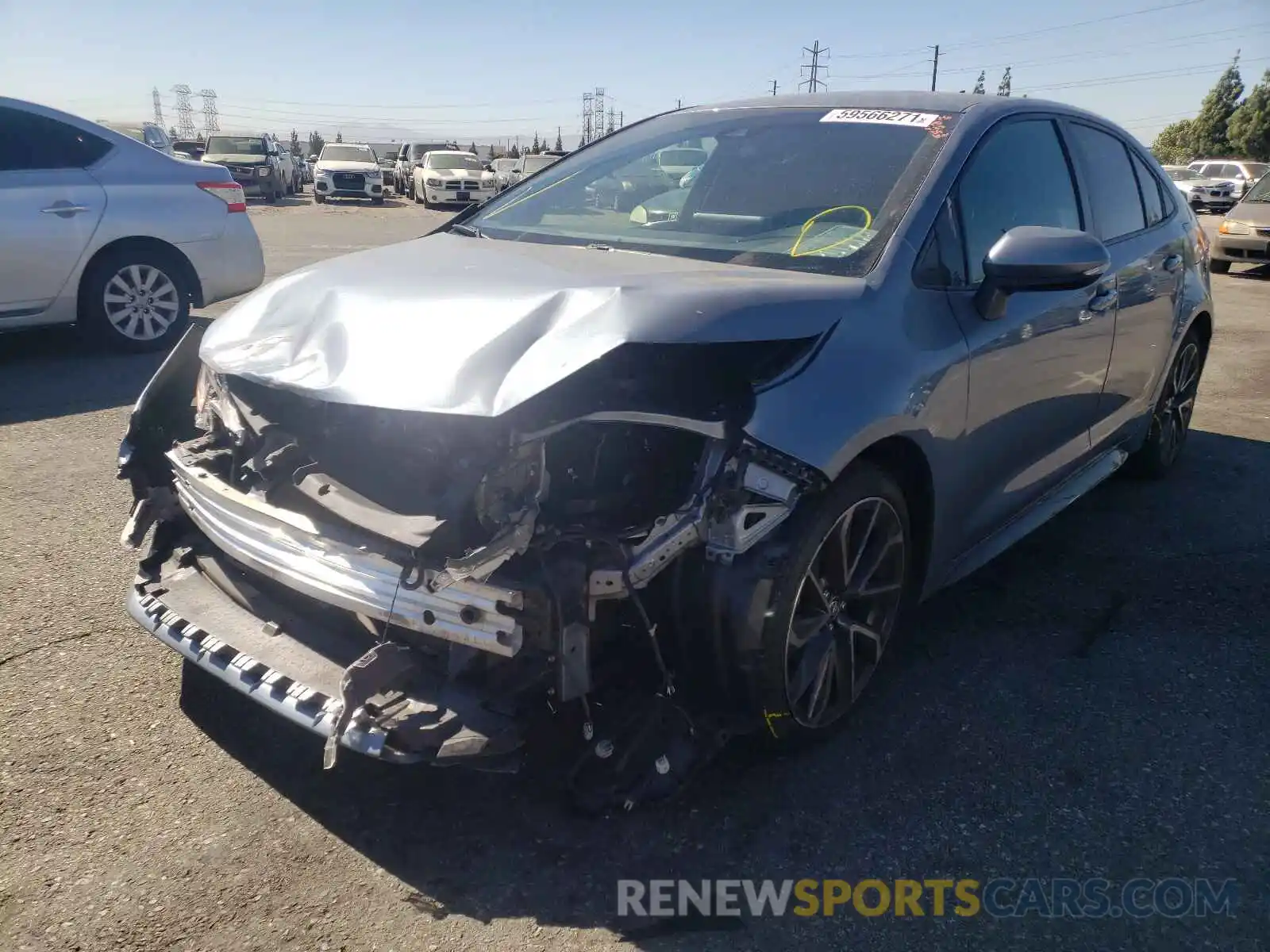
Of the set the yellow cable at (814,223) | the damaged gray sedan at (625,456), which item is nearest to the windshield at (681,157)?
the damaged gray sedan at (625,456)

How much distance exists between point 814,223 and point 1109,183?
177cm

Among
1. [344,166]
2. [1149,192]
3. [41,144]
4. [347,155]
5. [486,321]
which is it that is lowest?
[344,166]

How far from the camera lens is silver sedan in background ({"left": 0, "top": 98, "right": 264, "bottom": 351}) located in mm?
6652

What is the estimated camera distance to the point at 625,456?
98.4 inches

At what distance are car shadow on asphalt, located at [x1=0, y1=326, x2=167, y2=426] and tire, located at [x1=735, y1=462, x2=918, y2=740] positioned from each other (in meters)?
4.89

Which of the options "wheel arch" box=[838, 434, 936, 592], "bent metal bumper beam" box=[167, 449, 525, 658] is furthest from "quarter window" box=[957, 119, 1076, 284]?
"bent metal bumper beam" box=[167, 449, 525, 658]

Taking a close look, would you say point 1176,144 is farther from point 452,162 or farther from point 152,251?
point 152,251

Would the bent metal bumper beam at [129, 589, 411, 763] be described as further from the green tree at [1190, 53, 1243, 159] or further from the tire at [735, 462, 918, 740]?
the green tree at [1190, 53, 1243, 159]

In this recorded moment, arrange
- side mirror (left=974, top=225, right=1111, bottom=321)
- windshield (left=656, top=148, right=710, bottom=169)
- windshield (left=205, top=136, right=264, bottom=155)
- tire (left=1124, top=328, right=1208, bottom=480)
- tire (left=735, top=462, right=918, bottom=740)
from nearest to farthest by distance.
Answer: tire (left=735, top=462, right=918, bottom=740) < side mirror (left=974, top=225, right=1111, bottom=321) < windshield (left=656, top=148, right=710, bottom=169) < tire (left=1124, top=328, right=1208, bottom=480) < windshield (left=205, top=136, right=264, bottom=155)

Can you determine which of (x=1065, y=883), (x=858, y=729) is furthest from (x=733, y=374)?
(x=1065, y=883)

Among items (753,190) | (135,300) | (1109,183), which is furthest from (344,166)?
(753,190)

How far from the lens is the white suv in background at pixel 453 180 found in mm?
26469

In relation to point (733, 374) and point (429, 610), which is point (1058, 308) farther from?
point (429, 610)

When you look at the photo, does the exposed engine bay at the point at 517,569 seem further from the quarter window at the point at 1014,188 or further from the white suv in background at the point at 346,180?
the white suv in background at the point at 346,180
